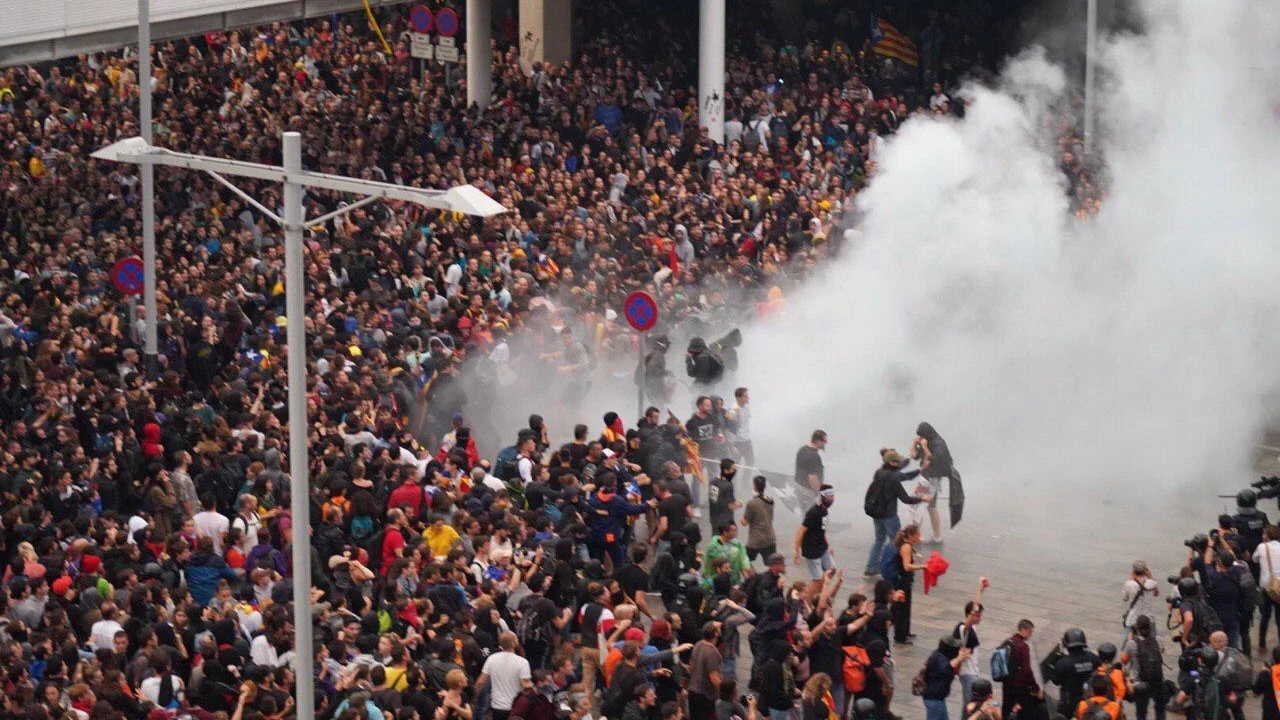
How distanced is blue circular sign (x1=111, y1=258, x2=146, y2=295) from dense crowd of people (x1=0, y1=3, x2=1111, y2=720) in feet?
1.06

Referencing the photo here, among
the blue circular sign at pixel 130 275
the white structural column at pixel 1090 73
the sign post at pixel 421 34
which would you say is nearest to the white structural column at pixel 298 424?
the blue circular sign at pixel 130 275

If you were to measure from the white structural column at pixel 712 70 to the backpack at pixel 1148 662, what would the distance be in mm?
16078

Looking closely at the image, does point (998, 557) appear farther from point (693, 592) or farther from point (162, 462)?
point (162, 462)

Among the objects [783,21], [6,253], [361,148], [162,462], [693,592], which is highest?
[783,21]

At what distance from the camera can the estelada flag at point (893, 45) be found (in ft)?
105

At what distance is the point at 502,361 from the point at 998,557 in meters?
5.71

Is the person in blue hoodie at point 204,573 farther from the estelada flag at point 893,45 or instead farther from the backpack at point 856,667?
the estelada flag at point 893,45

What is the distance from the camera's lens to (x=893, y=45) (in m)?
32.0

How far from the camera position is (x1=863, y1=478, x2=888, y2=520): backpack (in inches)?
665

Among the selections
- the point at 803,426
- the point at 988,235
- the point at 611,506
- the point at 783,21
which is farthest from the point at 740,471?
the point at 783,21

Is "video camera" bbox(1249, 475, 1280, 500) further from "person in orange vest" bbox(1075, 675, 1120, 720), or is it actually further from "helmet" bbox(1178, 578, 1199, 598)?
"person in orange vest" bbox(1075, 675, 1120, 720)

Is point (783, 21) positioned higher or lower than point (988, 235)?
higher

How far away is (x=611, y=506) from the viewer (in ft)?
52.2

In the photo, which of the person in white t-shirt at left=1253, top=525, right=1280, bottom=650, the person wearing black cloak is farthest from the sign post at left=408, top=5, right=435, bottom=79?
the person in white t-shirt at left=1253, top=525, right=1280, bottom=650
